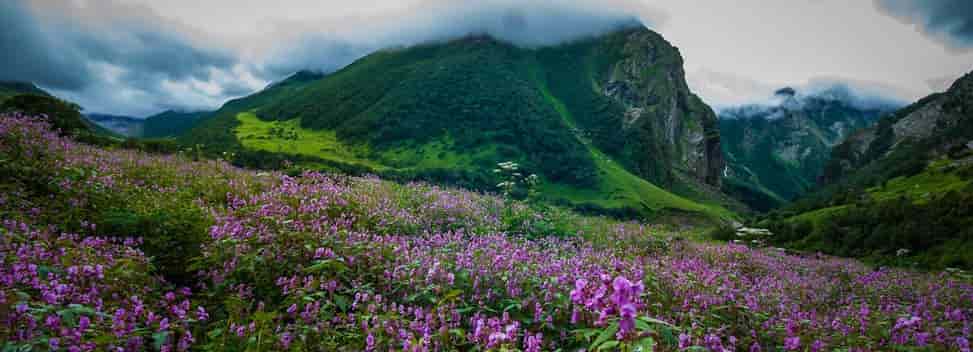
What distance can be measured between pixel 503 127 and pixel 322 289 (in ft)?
428

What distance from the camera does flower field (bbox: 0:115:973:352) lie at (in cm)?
315

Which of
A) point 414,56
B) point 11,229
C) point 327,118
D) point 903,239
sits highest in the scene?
point 414,56

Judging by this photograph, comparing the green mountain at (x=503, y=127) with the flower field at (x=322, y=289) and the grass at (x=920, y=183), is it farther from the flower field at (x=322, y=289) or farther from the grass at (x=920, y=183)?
the flower field at (x=322, y=289)

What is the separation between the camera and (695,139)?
19575 cm

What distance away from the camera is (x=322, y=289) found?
15.3ft

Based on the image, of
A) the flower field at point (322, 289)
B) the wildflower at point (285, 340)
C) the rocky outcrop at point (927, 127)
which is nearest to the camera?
the flower field at point (322, 289)

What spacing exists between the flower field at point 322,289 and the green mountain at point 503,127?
78.8m

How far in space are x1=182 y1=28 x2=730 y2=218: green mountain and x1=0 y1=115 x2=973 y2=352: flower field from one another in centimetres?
7885

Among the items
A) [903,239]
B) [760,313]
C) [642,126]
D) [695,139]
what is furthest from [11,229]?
[695,139]

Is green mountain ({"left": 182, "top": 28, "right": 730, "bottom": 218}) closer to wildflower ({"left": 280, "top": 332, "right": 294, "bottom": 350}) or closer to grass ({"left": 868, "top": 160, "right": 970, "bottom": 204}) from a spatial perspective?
grass ({"left": 868, "top": 160, "right": 970, "bottom": 204})

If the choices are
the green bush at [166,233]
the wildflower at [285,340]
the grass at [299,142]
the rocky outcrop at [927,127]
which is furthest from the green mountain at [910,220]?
the grass at [299,142]

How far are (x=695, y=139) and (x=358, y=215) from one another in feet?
699

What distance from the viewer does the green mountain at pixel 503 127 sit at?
109 meters

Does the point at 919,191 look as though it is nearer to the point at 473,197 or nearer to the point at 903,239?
the point at 903,239
